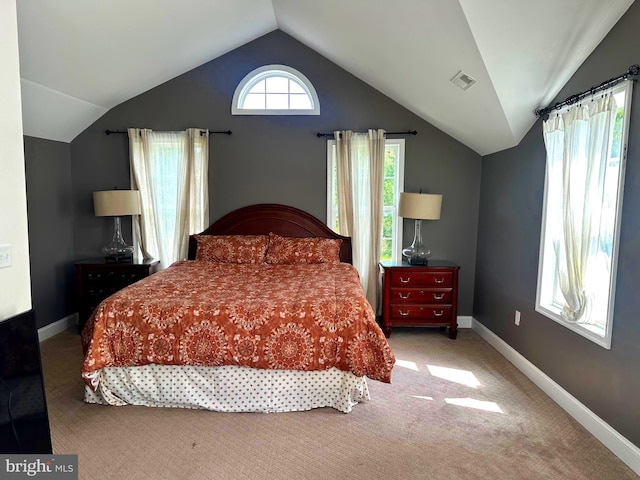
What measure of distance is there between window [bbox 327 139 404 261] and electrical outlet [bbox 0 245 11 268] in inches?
117

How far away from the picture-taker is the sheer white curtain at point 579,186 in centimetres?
217

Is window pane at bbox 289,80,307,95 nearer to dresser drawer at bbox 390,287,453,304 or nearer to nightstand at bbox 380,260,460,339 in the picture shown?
nightstand at bbox 380,260,460,339

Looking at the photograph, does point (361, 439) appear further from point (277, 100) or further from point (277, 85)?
point (277, 85)

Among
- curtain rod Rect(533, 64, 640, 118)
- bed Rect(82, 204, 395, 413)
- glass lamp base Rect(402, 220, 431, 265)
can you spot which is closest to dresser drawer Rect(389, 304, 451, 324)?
glass lamp base Rect(402, 220, 431, 265)

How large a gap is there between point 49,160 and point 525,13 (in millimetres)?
4312

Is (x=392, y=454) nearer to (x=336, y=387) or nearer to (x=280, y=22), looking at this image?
(x=336, y=387)

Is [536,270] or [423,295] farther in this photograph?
[423,295]

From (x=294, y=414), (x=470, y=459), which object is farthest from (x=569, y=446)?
(x=294, y=414)

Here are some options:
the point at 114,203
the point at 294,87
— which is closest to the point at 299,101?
the point at 294,87

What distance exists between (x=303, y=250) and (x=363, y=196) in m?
0.90

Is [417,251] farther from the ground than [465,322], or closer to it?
→ farther from the ground

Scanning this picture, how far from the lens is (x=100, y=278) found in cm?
382

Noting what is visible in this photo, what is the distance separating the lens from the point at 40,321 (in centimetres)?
371

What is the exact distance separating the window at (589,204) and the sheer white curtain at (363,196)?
1725 millimetres
